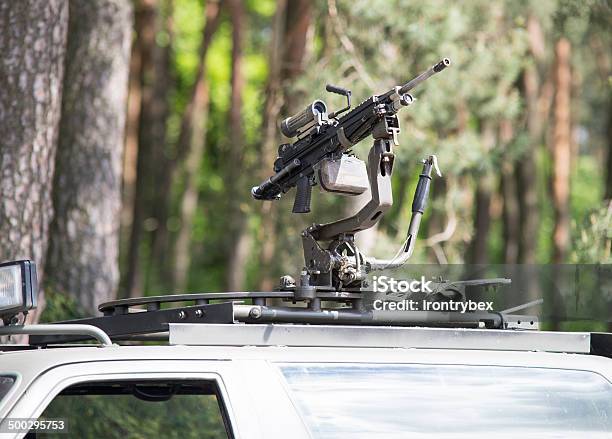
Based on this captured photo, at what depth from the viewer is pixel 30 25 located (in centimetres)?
797

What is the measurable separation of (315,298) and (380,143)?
0.79m

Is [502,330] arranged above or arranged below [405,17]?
below

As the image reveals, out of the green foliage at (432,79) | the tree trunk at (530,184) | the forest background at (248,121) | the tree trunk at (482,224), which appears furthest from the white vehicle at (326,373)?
the tree trunk at (530,184)

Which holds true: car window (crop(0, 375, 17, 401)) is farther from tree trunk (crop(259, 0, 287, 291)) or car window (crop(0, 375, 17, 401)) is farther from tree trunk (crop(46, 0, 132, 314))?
tree trunk (crop(259, 0, 287, 291))

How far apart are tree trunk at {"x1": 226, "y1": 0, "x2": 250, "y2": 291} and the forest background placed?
5 cm

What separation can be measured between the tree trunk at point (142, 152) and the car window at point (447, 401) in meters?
18.0

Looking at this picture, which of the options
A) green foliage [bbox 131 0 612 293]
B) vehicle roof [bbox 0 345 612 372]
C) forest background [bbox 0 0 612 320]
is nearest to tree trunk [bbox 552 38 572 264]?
forest background [bbox 0 0 612 320]

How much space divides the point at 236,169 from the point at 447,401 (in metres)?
15.6

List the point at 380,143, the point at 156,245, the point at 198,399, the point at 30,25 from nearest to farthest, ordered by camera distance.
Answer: the point at 380,143
the point at 198,399
the point at 30,25
the point at 156,245

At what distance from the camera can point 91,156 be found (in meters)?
10.4

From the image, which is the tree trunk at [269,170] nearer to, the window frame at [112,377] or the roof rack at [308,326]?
the roof rack at [308,326]

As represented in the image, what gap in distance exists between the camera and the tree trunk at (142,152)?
73.6 ft

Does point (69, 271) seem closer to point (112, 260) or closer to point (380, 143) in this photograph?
point (112, 260)

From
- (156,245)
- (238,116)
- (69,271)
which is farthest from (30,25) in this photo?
(156,245)
